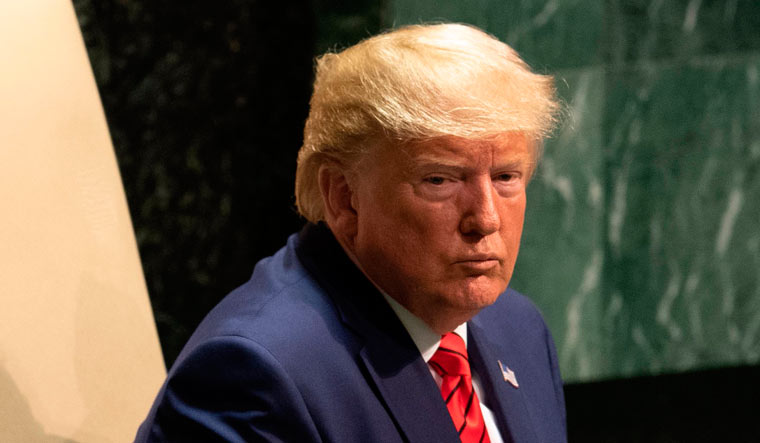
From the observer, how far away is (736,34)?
2475 millimetres

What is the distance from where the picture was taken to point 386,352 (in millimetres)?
1148

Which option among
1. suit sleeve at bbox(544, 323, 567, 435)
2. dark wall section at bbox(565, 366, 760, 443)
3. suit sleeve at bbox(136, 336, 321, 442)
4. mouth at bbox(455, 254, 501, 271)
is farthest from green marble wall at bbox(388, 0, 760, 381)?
suit sleeve at bbox(136, 336, 321, 442)

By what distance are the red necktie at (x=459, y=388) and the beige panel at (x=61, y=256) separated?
Answer: 434mm

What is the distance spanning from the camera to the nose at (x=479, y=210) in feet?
3.59

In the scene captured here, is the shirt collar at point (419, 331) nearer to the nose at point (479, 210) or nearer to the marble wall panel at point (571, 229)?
the nose at point (479, 210)

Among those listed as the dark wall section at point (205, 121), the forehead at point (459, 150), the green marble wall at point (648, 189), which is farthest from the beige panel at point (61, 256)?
the green marble wall at point (648, 189)

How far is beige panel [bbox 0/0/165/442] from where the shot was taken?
1062 millimetres

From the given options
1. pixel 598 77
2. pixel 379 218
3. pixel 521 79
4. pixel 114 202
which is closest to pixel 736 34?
pixel 598 77

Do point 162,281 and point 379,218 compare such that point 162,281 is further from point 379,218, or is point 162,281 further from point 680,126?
point 680,126

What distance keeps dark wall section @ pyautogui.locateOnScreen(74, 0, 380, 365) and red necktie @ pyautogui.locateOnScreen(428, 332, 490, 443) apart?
108 centimetres

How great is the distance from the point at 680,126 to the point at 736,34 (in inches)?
12.2

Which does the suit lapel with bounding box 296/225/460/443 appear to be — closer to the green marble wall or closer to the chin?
the chin

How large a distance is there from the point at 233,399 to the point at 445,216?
35 cm

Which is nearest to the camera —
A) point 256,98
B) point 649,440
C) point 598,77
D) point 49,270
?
point 49,270
